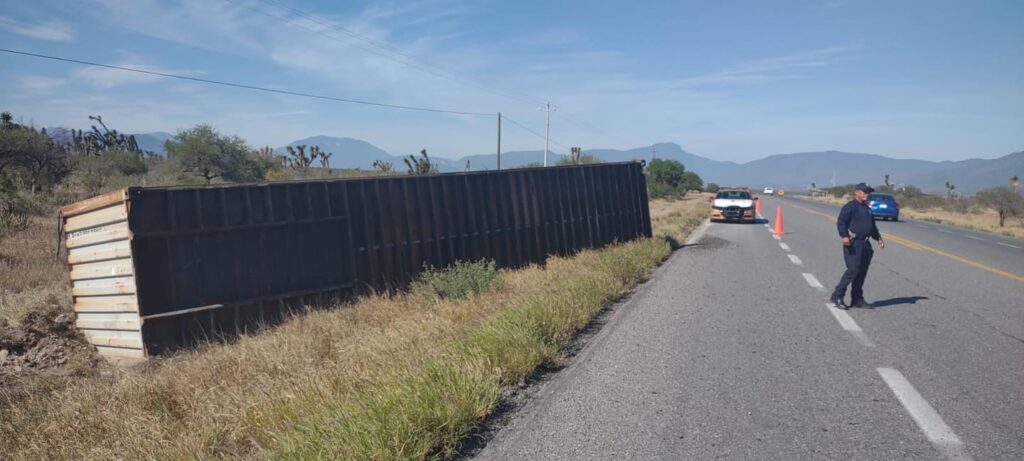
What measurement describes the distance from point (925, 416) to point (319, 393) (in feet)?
14.4

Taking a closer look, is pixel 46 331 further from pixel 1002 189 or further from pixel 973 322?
pixel 1002 189

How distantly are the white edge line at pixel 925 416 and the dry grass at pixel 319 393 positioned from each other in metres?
2.84

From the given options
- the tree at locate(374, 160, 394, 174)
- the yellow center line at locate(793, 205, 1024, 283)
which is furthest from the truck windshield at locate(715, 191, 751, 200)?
the tree at locate(374, 160, 394, 174)

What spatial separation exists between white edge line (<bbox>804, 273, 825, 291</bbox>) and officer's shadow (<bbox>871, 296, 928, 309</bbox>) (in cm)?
107

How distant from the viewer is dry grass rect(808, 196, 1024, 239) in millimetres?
32188

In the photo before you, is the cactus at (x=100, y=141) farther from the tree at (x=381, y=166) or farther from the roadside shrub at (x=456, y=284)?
the roadside shrub at (x=456, y=284)

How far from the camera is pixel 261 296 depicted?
9.63 meters

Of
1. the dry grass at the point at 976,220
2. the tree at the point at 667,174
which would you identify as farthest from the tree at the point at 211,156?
the tree at the point at 667,174

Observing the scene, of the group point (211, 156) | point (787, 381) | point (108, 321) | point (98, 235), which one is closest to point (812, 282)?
point (787, 381)

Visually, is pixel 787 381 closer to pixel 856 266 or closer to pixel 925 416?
pixel 925 416

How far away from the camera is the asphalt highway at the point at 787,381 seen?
394cm

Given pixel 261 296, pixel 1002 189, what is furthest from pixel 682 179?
pixel 261 296

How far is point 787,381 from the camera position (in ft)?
17.0

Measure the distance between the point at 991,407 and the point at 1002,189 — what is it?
176 feet
